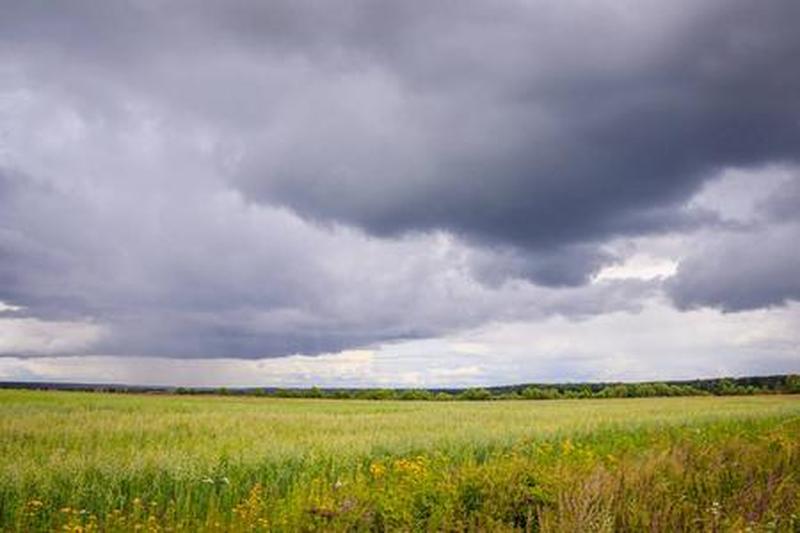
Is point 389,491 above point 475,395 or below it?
above

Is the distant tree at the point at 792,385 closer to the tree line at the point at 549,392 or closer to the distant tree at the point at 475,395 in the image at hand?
the tree line at the point at 549,392

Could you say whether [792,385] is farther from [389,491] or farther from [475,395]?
[389,491]

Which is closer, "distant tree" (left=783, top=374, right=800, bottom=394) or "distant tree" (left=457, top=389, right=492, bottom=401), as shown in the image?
"distant tree" (left=457, top=389, right=492, bottom=401)

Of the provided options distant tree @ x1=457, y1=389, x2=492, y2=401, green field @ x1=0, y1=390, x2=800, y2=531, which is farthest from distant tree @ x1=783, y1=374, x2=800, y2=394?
green field @ x1=0, y1=390, x2=800, y2=531

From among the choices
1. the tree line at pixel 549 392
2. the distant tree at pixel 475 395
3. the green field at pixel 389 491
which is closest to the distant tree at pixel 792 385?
the tree line at pixel 549 392

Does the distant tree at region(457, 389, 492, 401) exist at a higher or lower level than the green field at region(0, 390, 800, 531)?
Result: lower

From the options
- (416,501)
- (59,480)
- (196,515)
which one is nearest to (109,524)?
(196,515)

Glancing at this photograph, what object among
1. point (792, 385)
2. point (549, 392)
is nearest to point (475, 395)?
point (549, 392)

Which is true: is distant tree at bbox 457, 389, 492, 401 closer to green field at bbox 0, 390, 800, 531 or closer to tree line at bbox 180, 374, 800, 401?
tree line at bbox 180, 374, 800, 401

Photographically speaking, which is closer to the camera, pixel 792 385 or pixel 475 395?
pixel 475 395

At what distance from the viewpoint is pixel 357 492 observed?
335 inches

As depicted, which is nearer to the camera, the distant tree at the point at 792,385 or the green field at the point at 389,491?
the green field at the point at 389,491

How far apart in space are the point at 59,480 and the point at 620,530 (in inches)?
311

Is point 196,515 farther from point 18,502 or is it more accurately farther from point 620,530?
point 620,530
